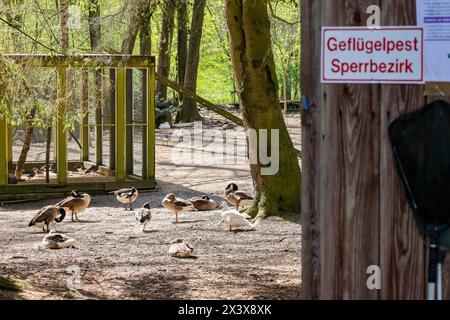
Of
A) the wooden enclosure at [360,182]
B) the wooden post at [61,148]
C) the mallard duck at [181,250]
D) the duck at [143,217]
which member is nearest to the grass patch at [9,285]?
the mallard duck at [181,250]

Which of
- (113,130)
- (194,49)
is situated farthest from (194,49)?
(113,130)

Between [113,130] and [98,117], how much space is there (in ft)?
2.16

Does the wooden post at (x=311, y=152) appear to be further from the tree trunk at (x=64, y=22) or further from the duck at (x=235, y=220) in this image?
the tree trunk at (x=64, y=22)

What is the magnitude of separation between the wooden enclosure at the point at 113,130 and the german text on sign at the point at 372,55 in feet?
39.3

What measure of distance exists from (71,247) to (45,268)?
1.63 meters

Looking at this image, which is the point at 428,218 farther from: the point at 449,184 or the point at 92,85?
the point at 92,85

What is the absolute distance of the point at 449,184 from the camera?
13.2 feet

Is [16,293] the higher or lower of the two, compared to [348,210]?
lower

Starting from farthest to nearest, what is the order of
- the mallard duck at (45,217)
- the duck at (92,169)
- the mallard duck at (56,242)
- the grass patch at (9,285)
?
1. the duck at (92,169)
2. the mallard duck at (45,217)
3. the mallard duck at (56,242)
4. the grass patch at (9,285)

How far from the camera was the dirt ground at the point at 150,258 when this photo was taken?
801 centimetres

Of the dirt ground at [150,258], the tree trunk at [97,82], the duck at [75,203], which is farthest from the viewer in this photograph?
the tree trunk at [97,82]

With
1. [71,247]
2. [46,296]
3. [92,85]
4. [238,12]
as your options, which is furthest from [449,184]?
[92,85]

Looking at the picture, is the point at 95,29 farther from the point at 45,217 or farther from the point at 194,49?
the point at 194,49
